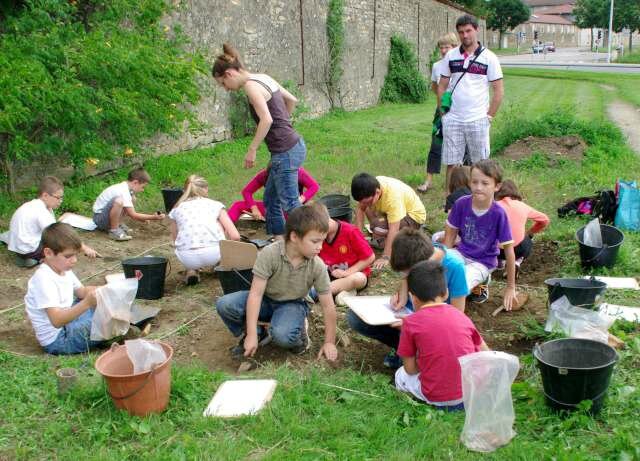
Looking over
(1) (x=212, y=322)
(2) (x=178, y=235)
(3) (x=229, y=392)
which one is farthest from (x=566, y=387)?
(2) (x=178, y=235)

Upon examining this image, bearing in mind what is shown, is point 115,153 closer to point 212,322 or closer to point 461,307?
point 212,322

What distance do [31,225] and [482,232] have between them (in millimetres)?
4258

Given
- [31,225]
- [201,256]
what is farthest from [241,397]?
[31,225]

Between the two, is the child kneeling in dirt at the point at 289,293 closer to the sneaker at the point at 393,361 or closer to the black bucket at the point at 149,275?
the sneaker at the point at 393,361

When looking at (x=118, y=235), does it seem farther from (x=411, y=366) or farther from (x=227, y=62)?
(x=411, y=366)

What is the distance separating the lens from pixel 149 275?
536cm

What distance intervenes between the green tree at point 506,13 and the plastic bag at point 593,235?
6660 centimetres

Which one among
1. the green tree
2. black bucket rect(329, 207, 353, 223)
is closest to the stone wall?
black bucket rect(329, 207, 353, 223)

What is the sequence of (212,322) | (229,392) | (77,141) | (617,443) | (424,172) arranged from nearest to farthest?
(617,443), (229,392), (212,322), (77,141), (424,172)

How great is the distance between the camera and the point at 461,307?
163 inches

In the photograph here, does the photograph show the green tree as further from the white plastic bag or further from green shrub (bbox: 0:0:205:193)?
the white plastic bag

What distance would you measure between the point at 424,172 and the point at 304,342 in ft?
19.1

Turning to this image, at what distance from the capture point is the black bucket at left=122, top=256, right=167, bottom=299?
Answer: 5324 mm

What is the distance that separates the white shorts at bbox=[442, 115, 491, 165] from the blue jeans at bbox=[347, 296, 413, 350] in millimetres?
3435
